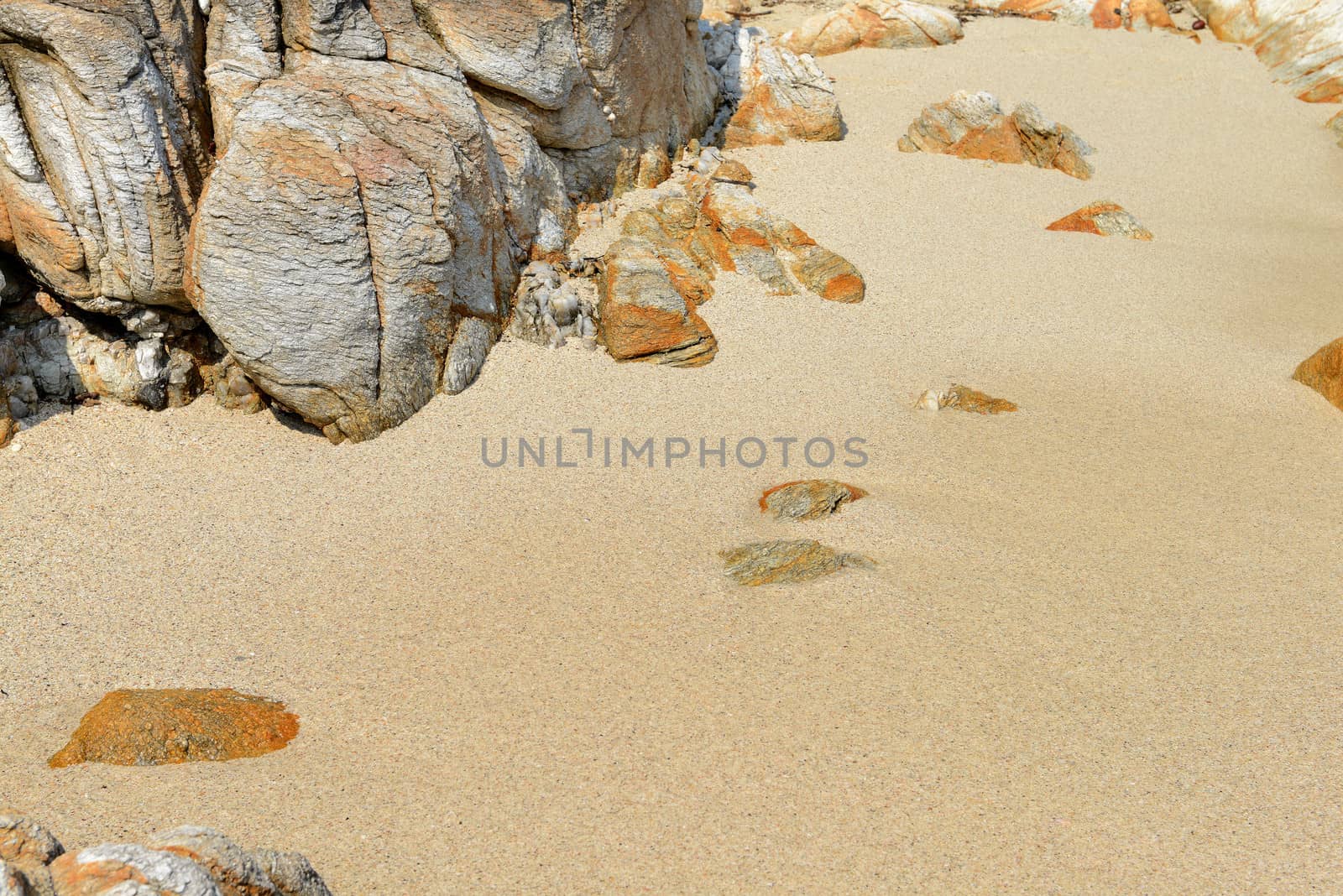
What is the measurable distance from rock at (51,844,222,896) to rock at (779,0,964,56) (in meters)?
15.0

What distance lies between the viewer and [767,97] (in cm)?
1241

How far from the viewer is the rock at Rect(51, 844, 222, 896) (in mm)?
2781

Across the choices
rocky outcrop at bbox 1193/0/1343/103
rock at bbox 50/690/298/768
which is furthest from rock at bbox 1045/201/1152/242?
rock at bbox 50/690/298/768

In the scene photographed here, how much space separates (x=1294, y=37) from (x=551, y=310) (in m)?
13.8

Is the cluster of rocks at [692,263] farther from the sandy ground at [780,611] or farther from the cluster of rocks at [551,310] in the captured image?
the sandy ground at [780,611]

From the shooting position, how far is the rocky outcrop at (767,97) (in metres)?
12.2

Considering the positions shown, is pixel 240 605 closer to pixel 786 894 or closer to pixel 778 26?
pixel 786 894

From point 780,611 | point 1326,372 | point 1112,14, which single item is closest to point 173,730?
point 780,611

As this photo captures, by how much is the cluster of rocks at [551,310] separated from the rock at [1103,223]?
5836 millimetres

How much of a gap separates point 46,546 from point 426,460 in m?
2.68

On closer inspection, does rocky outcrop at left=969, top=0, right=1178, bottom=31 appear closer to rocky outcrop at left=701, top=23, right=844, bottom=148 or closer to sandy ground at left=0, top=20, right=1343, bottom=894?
rocky outcrop at left=701, top=23, right=844, bottom=148

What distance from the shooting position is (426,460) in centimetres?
761

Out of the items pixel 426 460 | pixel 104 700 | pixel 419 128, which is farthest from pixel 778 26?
pixel 104 700

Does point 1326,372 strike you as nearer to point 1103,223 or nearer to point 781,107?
point 1103,223
